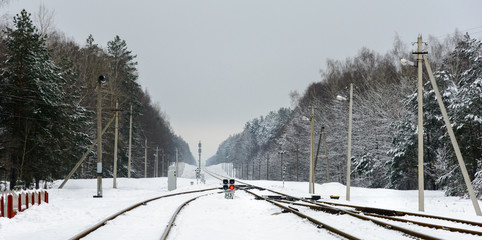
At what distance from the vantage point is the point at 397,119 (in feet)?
170

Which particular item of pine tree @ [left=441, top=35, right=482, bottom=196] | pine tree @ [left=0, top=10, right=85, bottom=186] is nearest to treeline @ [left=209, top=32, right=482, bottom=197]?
pine tree @ [left=441, top=35, right=482, bottom=196]

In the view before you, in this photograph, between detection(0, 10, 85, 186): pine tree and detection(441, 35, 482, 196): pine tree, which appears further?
detection(0, 10, 85, 186): pine tree

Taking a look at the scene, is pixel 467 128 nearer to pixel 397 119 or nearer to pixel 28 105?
pixel 397 119

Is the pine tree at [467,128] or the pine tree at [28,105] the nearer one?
the pine tree at [467,128]

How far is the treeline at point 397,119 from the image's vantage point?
3528 cm

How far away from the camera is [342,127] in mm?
65938

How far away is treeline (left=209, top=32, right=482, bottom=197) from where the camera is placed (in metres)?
35.3

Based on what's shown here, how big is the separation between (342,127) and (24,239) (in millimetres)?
58467

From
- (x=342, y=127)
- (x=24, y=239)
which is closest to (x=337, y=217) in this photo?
(x=24, y=239)

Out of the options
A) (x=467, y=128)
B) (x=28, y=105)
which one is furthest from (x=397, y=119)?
(x=28, y=105)

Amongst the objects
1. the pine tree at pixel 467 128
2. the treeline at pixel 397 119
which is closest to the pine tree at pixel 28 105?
the treeline at pixel 397 119

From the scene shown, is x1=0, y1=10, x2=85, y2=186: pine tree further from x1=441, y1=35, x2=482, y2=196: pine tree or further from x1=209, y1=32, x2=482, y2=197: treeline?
x1=441, y1=35, x2=482, y2=196: pine tree

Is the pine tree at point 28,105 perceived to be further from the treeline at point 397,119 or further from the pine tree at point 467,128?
the pine tree at point 467,128

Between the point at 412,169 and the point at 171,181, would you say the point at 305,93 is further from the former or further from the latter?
the point at 171,181
